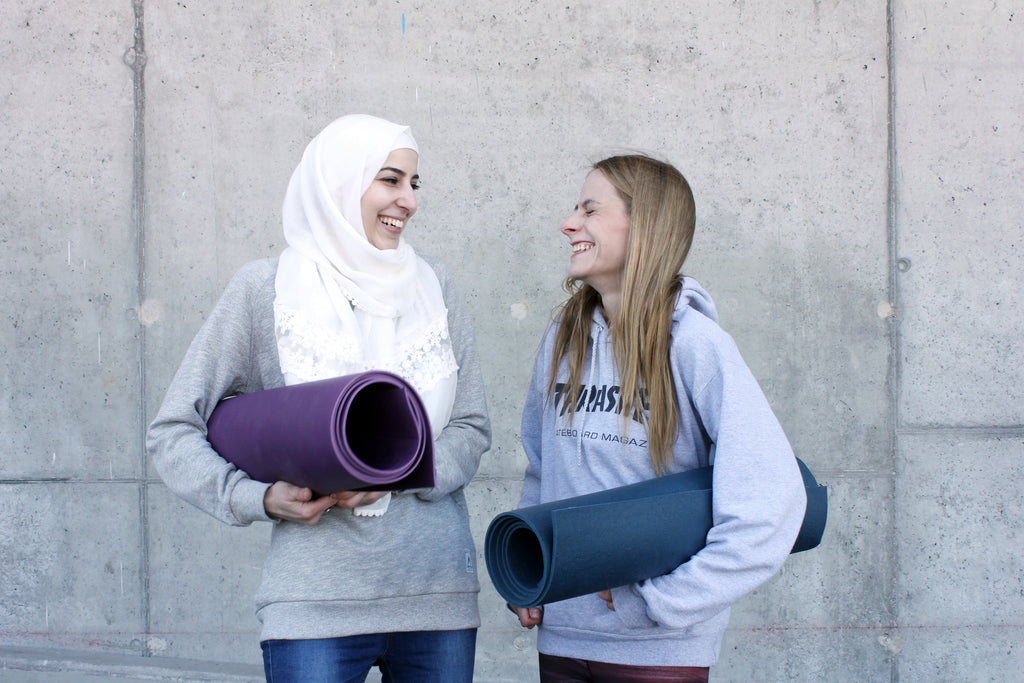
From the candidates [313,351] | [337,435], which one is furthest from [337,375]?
[337,435]

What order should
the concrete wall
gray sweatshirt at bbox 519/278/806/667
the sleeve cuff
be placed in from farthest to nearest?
1. the concrete wall
2. the sleeve cuff
3. gray sweatshirt at bbox 519/278/806/667

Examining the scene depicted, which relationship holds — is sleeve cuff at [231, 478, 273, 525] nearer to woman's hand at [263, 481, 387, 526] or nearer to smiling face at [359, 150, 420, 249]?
woman's hand at [263, 481, 387, 526]

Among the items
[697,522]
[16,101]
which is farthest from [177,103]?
[697,522]

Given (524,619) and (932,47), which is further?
(932,47)

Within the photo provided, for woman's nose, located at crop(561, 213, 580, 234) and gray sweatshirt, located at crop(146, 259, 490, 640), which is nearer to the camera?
gray sweatshirt, located at crop(146, 259, 490, 640)

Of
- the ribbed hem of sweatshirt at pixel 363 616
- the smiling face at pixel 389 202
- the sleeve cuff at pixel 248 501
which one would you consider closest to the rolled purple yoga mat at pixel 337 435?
the sleeve cuff at pixel 248 501

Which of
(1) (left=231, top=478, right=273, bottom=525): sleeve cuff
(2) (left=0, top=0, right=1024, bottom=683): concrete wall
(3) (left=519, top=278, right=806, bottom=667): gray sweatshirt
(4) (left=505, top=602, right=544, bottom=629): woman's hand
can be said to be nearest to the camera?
(3) (left=519, top=278, right=806, bottom=667): gray sweatshirt

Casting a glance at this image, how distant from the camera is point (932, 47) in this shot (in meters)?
3.39

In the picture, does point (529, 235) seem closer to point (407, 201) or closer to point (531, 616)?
point (407, 201)

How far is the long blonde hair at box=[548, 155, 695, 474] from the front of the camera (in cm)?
165

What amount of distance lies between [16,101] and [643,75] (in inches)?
99.3

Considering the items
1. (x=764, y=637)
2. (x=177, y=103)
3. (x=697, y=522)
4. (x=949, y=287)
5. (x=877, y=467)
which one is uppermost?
(x=177, y=103)

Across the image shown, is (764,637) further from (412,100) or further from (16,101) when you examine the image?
(16,101)

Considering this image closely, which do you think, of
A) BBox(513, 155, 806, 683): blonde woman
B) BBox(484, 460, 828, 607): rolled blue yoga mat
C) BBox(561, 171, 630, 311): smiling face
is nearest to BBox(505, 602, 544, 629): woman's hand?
BBox(513, 155, 806, 683): blonde woman
